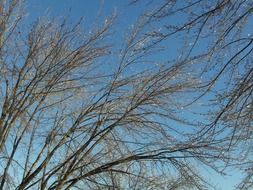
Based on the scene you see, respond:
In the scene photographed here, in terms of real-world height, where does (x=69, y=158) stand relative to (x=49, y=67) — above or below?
below

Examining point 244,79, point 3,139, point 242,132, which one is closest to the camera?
point 244,79

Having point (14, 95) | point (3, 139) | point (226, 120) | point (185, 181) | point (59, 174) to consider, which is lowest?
point (226, 120)

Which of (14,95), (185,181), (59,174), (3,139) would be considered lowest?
(185,181)

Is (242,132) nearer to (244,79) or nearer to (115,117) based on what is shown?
(244,79)

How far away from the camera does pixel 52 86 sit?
36.0 ft

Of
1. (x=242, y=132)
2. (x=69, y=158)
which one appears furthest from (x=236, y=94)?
(x=69, y=158)

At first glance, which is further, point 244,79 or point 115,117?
point 115,117

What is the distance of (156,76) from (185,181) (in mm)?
2399

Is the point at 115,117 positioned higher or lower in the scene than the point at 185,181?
higher

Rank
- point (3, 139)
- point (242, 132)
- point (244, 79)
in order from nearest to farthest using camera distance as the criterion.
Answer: point (244, 79)
point (242, 132)
point (3, 139)

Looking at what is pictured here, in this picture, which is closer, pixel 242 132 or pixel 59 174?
pixel 242 132

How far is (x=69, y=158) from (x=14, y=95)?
1879mm

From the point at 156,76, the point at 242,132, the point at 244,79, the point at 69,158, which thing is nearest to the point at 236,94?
the point at 244,79

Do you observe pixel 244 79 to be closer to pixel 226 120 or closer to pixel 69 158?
pixel 226 120
